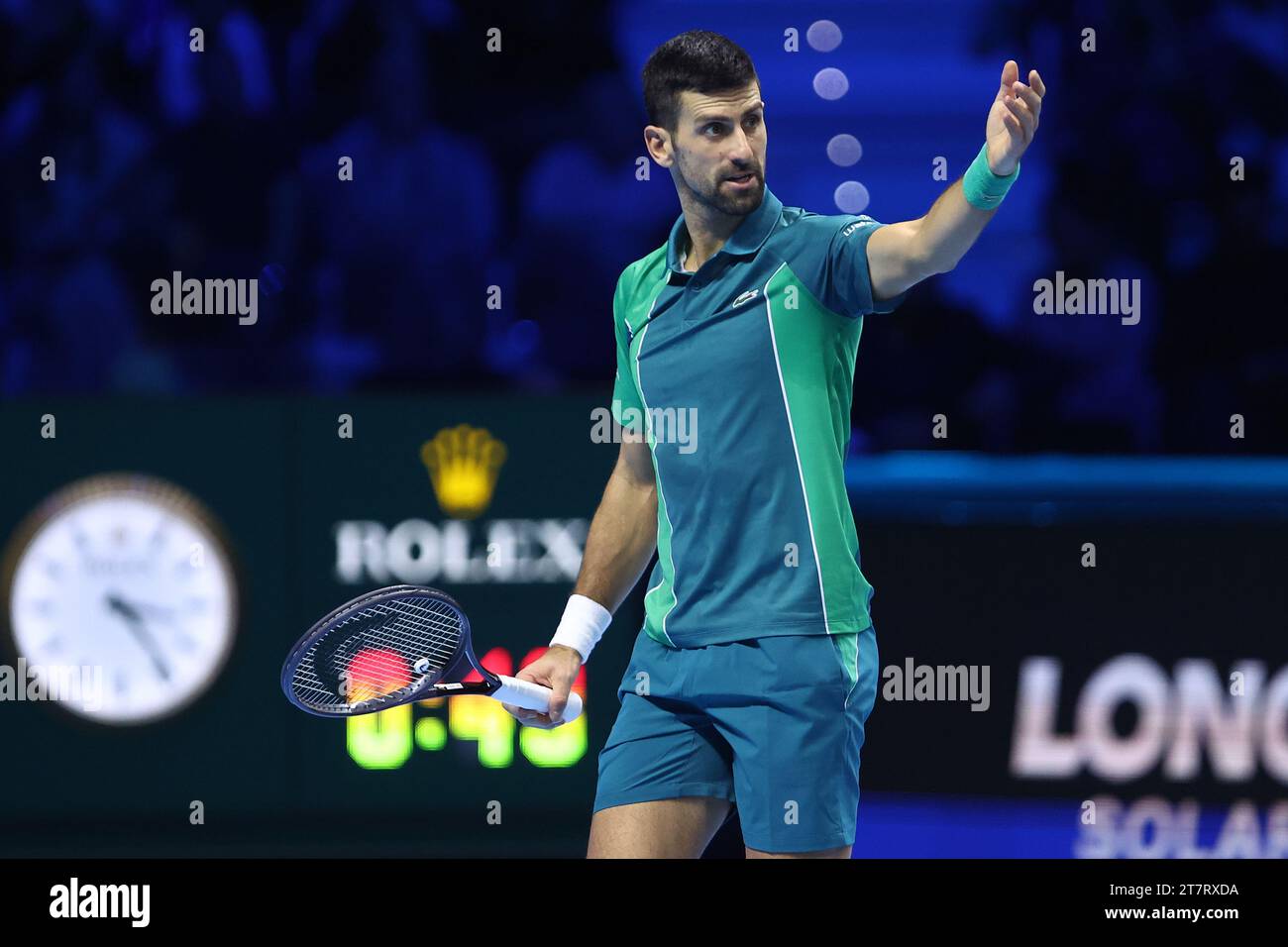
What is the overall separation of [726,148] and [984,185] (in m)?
0.56

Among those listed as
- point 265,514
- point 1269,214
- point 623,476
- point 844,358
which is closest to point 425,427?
point 265,514

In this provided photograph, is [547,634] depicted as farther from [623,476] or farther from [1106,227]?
[1106,227]

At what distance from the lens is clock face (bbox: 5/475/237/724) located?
5492mm

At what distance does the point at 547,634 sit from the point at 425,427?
702 mm

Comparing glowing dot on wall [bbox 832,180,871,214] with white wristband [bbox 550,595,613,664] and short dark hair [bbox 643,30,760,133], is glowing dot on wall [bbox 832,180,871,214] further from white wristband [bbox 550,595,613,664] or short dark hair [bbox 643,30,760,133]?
white wristband [bbox 550,595,613,664]

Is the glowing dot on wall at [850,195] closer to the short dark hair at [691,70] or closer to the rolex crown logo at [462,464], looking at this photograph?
the rolex crown logo at [462,464]

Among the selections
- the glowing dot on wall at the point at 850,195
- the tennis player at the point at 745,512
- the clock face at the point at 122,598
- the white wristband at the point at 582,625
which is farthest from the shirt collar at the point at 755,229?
the glowing dot on wall at the point at 850,195

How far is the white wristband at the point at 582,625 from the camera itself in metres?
3.51

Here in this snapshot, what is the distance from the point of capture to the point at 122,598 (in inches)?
217

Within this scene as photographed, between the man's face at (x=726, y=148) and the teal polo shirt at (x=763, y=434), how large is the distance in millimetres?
55

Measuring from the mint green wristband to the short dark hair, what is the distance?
0.55m

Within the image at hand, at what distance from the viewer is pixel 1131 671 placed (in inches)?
201

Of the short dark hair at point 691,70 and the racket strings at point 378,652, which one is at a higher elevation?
the short dark hair at point 691,70

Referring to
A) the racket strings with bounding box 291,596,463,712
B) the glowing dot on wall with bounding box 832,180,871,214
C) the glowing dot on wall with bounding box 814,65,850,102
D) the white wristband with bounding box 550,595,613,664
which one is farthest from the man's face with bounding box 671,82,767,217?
the glowing dot on wall with bounding box 814,65,850,102
